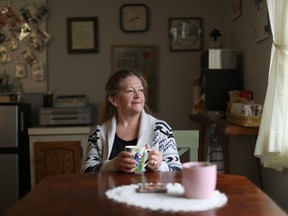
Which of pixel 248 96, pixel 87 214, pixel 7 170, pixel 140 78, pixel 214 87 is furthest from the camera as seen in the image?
pixel 7 170

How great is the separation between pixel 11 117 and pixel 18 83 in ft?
2.18

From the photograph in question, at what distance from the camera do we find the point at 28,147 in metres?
3.65

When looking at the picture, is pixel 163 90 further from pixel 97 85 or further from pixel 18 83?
pixel 18 83

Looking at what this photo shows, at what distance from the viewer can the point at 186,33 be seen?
402cm

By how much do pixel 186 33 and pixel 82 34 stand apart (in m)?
1.06

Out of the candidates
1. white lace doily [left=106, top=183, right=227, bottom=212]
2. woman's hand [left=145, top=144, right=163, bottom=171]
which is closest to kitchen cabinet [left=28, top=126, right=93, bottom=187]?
woman's hand [left=145, top=144, right=163, bottom=171]

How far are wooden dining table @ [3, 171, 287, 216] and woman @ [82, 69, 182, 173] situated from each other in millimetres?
270

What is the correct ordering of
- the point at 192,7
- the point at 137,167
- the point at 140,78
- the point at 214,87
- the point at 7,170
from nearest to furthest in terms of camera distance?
the point at 137,167, the point at 140,78, the point at 214,87, the point at 7,170, the point at 192,7

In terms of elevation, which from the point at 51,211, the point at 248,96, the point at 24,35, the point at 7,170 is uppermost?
the point at 24,35

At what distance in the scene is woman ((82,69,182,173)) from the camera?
1.65 metres

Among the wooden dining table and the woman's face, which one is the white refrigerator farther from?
the wooden dining table

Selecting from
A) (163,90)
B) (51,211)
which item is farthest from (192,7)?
(51,211)

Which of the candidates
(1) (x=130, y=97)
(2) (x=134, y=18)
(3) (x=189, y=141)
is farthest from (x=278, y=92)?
(2) (x=134, y=18)

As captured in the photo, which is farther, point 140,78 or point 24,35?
point 24,35
